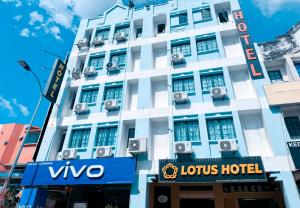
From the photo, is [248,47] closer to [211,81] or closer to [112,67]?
[211,81]

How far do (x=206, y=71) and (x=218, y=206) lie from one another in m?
9.00

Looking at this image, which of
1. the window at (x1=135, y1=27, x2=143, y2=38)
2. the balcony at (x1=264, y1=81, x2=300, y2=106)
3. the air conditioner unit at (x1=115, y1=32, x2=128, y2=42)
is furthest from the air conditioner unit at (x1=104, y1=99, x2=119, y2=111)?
A: the balcony at (x1=264, y1=81, x2=300, y2=106)

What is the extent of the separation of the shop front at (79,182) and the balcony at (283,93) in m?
9.31

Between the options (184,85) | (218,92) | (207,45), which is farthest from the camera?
(207,45)

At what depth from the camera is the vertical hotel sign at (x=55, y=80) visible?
54.7 ft

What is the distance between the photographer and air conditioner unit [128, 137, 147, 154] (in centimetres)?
1321

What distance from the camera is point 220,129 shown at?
13734mm

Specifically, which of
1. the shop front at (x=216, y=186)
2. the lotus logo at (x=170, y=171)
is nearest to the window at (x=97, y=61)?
the shop front at (x=216, y=186)

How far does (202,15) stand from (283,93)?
9576 millimetres

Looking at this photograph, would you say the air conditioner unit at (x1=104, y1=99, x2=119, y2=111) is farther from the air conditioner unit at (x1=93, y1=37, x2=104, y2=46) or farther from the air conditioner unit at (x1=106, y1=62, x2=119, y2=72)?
the air conditioner unit at (x1=93, y1=37, x2=104, y2=46)

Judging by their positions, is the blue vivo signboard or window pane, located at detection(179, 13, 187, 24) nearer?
the blue vivo signboard

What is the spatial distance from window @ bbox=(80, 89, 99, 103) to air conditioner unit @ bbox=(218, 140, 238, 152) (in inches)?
398

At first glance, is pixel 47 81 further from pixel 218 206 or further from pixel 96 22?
pixel 218 206

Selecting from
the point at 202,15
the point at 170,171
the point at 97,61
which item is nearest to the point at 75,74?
the point at 97,61
